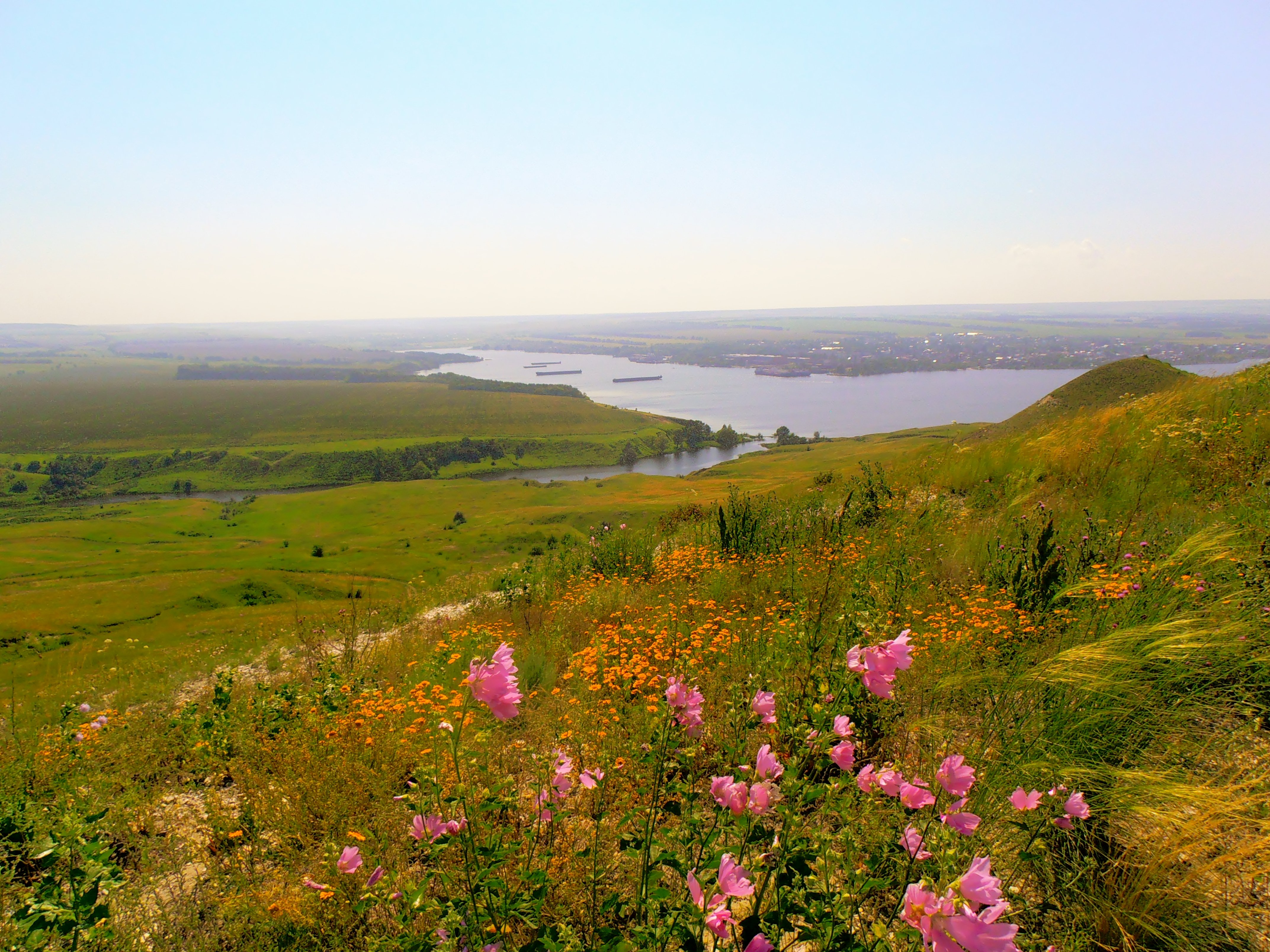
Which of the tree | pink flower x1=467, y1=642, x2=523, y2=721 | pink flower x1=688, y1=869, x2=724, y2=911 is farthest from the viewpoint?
the tree

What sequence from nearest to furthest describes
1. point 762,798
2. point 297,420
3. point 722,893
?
1. point 722,893
2. point 762,798
3. point 297,420

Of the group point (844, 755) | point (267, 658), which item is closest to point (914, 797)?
point (844, 755)

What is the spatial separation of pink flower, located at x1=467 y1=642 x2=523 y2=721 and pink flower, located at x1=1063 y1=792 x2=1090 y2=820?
175 cm

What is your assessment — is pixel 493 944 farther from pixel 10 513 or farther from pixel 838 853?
pixel 10 513

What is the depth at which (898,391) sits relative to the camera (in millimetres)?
162250

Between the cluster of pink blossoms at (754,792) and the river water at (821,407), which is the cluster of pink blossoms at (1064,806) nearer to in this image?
the cluster of pink blossoms at (754,792)

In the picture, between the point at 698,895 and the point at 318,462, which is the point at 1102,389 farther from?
the point at 318,462

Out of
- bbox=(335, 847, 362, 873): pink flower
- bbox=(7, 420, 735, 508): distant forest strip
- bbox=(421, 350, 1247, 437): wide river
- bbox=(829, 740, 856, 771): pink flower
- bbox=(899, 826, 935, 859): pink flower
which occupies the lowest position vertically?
bbox=(7, 420, 735, 508): distant forest strip

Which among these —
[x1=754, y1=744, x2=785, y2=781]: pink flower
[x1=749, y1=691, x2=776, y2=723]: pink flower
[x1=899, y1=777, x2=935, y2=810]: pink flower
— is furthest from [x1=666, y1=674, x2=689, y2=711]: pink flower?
[x1=899, y1=777, x2=935, y2=810]: pink flower

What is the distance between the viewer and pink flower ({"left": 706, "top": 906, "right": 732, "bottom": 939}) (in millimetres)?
1567

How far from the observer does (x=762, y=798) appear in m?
1.79

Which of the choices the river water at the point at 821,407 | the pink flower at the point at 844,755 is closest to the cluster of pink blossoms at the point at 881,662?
the pink flower at the point at 844,755

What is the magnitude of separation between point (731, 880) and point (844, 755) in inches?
22.8

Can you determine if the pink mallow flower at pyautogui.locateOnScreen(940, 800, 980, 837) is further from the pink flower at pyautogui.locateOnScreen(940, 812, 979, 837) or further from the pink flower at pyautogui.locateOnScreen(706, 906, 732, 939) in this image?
the pink flower at pyautogui.locateOnScreen(706, 906, 732, 939)
